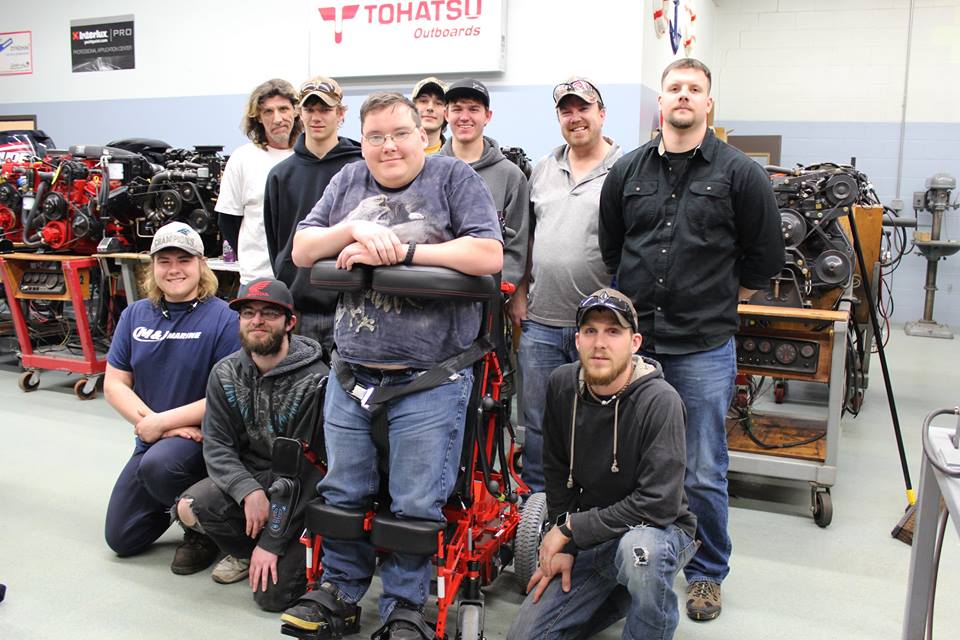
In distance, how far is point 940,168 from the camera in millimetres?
8727

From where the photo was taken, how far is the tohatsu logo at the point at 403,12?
21.3 feet

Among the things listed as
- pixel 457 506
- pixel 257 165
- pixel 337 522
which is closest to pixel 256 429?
pixel 337 522

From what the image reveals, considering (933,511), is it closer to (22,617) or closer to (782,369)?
(782,369)

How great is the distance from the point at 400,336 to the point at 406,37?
5088 mm

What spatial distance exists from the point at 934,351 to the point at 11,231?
7693mm

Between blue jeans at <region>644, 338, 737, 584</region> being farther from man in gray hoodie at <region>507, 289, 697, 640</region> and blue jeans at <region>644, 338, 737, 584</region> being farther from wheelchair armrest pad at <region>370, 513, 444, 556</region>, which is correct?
wheelchair armrest pad at <region>370, 513, 444, 556</region>

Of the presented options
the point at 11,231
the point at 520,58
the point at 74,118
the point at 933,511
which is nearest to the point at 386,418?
the point at 933,511

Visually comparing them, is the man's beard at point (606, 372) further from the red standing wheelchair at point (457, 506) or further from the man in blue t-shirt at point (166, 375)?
the man in blue t-shirt at point (166, 375)

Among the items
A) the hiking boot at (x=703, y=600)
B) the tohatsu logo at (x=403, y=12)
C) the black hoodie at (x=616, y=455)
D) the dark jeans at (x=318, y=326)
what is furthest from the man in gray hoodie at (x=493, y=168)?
the tohatsu logo at (x=403, y=12)

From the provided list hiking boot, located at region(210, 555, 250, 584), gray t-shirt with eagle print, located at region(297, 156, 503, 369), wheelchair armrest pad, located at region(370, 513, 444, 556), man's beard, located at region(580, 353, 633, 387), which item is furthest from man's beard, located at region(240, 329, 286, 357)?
man's beard, located at region(580, 353, 633, 387)

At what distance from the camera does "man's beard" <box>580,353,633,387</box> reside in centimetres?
239

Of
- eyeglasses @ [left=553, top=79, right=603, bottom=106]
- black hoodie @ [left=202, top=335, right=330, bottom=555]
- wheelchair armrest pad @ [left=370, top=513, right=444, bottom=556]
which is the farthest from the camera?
eyeglasses @ [left=553, top=79, right=603, bottom=106]

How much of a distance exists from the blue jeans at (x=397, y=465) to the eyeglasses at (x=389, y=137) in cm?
63

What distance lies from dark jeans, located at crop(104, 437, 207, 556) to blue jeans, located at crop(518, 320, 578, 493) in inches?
49.7
